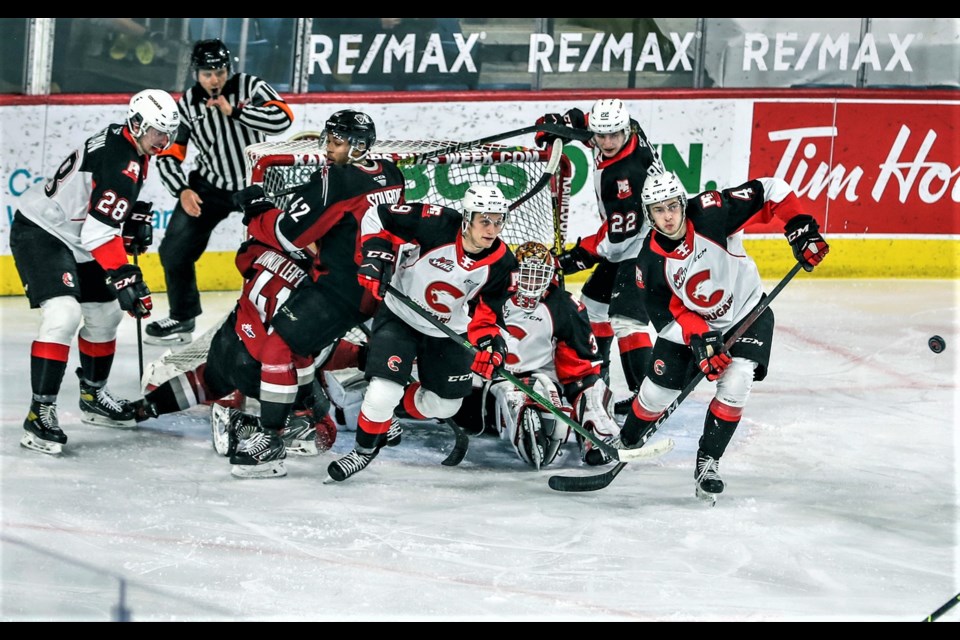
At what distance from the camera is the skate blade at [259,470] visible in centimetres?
440

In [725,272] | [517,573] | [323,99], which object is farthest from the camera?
[323,99]

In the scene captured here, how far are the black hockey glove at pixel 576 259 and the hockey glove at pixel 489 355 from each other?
79 cm

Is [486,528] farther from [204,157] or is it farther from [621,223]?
[204,157]

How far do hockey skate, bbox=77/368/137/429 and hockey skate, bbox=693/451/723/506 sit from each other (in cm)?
188

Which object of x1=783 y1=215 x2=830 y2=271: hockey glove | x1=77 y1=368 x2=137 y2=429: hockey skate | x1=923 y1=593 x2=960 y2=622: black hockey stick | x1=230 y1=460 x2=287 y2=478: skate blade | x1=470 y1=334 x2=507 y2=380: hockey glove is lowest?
x1=923 y1=593 x2=960 y2=622: black hockey stick

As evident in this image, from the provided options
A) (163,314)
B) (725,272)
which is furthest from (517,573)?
(163,314)

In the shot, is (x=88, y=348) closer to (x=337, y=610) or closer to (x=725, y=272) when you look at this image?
(x=337, y=610)

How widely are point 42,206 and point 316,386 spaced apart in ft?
3.41

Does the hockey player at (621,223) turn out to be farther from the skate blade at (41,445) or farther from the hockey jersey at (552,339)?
the skate blade at (41,445)

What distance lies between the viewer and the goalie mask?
14.8 feet

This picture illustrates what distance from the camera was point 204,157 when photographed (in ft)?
19.0

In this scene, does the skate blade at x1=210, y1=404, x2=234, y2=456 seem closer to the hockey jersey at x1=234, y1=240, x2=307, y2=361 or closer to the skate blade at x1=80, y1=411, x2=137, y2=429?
the hockey jersey at x1=234, y1=240, x2=307, y2=361

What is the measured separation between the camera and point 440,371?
4395 millimetres

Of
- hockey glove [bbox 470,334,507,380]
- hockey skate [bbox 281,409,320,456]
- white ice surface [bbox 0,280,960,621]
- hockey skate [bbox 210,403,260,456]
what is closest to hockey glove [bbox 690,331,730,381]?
white ice surface [bbox 0,280,960,621]
